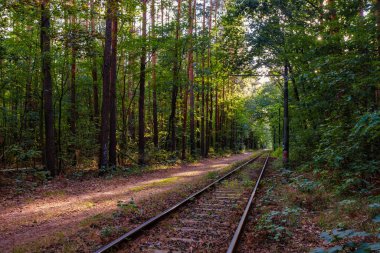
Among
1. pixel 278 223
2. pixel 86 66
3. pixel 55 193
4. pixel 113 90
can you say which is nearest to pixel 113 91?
pixel 113 90

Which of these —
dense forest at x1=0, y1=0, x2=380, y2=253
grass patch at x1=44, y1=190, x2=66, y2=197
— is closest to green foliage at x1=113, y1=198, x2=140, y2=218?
dense forest at x1=0, y1=0, x2=380, y2=253

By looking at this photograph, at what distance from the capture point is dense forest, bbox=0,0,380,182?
901 cm

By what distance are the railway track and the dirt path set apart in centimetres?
183

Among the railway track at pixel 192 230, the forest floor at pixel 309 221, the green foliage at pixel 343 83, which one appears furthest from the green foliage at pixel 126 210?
the green foliage at pixel 343 83

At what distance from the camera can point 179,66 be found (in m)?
24.3

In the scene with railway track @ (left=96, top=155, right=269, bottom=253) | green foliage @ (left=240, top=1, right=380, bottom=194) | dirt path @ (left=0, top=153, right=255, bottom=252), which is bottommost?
dirt path @ (left=0, top=153, right=255, bottom=252)

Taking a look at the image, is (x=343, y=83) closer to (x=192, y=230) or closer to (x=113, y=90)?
(x=192, y=230)

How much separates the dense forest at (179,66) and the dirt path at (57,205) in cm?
279

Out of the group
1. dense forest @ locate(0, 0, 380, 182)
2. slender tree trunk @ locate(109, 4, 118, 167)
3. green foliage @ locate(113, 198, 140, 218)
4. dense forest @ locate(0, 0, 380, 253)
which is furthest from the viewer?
slender tree trunk @ locate(109, 4, 118, 167)

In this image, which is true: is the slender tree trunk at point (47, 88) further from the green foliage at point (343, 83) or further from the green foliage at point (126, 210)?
the green foliage at point (343, 83)

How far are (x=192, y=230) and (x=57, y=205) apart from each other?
5139 mm

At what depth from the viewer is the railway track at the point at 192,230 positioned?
17.6 feet

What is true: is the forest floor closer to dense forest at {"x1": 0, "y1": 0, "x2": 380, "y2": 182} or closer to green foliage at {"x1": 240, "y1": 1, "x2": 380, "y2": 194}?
green foliage at {"x1": 240, "y1": 1, "x2": 380, "y2": 194}

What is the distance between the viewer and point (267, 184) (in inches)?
529
